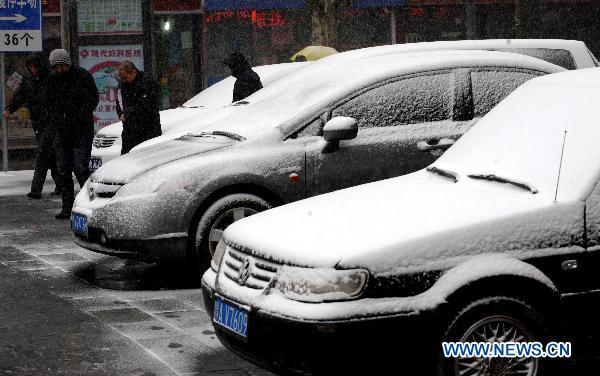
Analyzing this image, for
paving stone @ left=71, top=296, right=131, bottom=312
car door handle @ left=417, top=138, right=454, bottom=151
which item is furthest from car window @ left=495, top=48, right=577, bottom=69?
paving stone @ left=71, top=296, right=131, bottom=312

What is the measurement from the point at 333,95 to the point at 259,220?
3.10 m

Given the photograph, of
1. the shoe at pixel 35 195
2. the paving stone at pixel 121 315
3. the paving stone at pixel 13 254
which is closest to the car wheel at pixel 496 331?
the paving stone at pixel 121 315

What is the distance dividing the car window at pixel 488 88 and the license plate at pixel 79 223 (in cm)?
306

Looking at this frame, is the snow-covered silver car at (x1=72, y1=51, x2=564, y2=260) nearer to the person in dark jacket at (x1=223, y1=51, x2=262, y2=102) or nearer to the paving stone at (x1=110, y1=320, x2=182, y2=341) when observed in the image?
the paving stone at (x1=110, y1=320, x2=182, y2=341)

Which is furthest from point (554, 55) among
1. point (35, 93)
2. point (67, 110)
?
point (35, 93)

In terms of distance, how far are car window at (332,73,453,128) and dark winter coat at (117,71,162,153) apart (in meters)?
4.13

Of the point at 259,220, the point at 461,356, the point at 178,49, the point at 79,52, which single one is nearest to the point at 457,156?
the point at 259,220

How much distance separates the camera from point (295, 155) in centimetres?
875

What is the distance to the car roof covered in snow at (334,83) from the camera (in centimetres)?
901

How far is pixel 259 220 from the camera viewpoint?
605 centimetres

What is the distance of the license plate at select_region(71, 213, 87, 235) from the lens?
9.16 metres

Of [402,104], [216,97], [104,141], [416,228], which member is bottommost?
[104,141]

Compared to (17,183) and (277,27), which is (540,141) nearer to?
(17,183)

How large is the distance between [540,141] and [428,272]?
1.16 m
